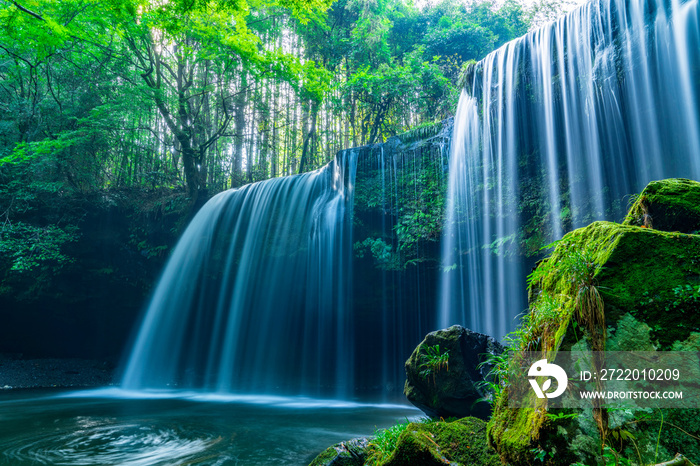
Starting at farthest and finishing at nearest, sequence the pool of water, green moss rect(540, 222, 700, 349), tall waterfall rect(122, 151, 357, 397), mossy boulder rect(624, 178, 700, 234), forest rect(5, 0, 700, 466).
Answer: tall waterfall rect(122, 151, 357, 397) → the pool of water → mossy boulder rect(624, 178, 700, 234) → forest rect(5, 0, 700, 466) → green moss rect(540, 222, 700, 349)

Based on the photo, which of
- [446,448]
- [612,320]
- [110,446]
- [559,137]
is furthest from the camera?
[559,137]

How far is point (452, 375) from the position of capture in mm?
4484

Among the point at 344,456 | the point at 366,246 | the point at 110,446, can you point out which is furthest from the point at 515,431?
the point at 366,246

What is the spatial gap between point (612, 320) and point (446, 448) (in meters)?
1.47

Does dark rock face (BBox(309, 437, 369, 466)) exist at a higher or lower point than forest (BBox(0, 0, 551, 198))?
lower

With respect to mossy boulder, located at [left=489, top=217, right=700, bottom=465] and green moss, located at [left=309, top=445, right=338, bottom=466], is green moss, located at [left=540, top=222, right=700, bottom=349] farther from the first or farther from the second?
green moss, located at [left=309, top=445, right=338, bottom=466]

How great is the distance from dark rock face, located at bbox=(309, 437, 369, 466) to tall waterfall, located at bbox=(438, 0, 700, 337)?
14.3 feet

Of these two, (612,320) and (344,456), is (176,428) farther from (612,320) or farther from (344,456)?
(612,320)

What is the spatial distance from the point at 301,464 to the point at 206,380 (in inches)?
395

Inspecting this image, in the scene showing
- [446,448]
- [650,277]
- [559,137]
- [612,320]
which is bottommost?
[446,448]

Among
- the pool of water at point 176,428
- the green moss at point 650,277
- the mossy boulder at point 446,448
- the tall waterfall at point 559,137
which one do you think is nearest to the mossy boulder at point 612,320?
the green moss at point 650,277

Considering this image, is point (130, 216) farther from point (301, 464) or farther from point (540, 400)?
point (540, 400)

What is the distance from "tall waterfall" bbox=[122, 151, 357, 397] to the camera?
12.1 metres

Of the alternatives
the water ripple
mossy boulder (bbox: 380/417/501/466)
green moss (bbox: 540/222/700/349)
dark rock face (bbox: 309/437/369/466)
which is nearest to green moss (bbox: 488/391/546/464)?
mossy boulder (bbox: 380/417/501/466)
